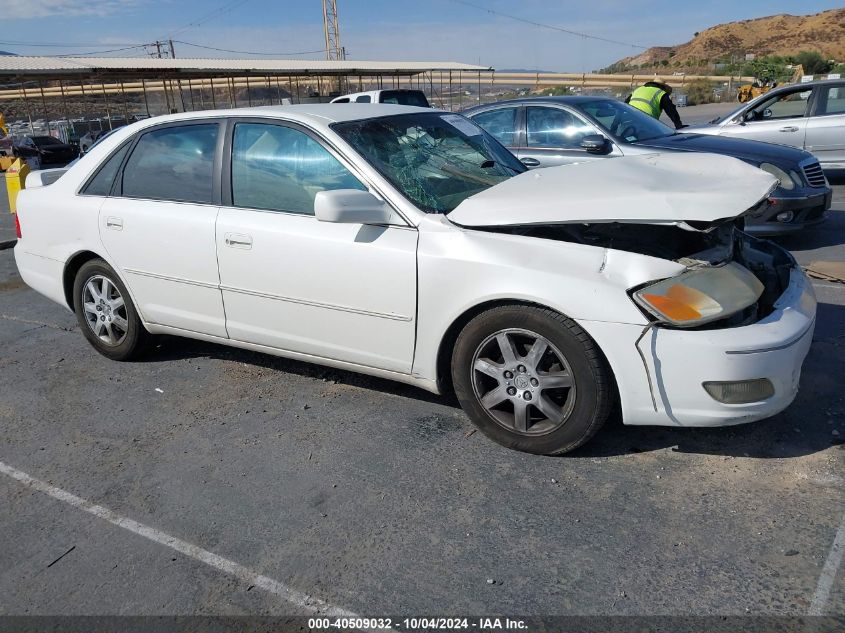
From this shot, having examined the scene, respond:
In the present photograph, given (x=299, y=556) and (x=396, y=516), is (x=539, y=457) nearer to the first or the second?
(x=396, y=516)

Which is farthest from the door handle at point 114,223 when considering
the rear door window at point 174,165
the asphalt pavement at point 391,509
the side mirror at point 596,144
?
the side mirror at point 596,144

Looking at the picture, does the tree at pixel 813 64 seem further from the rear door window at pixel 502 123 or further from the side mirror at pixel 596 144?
the side mirror at pixel 596 144

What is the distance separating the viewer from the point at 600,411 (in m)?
3.10

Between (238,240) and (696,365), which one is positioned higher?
(238,240)

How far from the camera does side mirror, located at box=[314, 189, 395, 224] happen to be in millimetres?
3350

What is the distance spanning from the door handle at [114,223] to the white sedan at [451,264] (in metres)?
0.01

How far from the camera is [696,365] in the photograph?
290cm

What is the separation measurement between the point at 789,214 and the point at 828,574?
16.9ft

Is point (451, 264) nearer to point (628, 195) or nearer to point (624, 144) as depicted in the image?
point (628, 195)

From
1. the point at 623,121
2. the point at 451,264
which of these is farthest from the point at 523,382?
the point at 623,121

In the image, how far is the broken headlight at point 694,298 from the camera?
2.92 meters

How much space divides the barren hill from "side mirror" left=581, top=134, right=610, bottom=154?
239 ft

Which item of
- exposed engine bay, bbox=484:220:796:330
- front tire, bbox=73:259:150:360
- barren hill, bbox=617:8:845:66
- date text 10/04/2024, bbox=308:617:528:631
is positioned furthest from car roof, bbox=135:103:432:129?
barren hill, bbox=617:8:845:66

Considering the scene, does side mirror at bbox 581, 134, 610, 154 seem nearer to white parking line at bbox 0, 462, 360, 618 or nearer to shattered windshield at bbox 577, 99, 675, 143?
shattered windshield at bbox 577, 99, 675, 143
